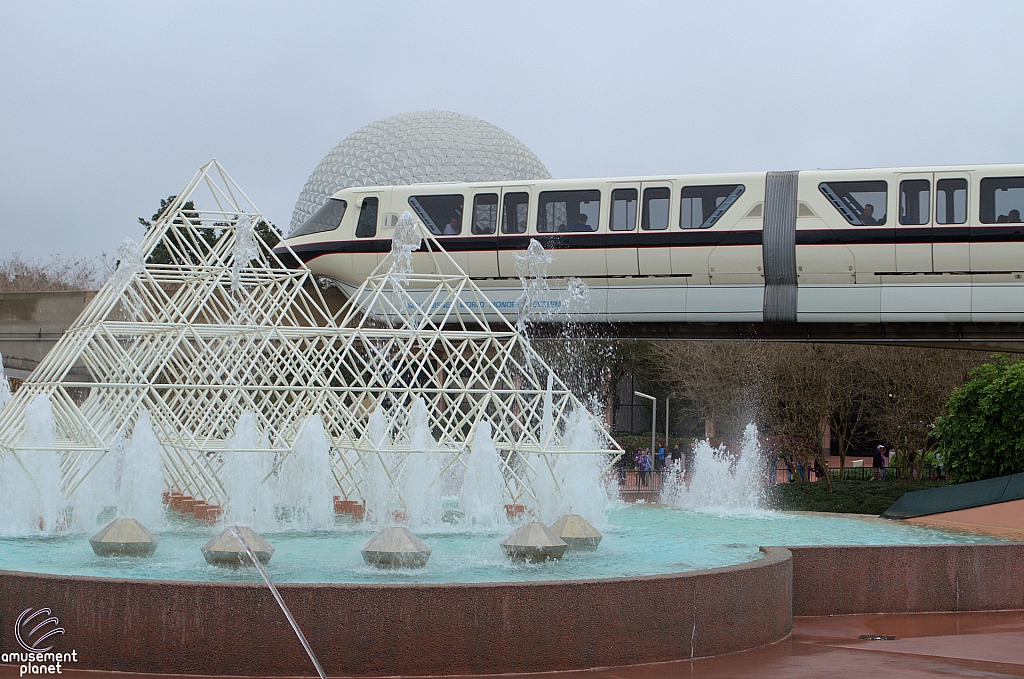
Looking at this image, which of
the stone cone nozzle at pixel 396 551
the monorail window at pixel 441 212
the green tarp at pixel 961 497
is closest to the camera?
the stone cone nozzle at pixel 396 551

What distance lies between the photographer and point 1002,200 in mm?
22500

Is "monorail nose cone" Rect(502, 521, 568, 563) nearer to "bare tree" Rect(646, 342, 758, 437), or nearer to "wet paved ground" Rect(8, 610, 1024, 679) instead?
"wet paved ground" Rect(8, 610, 1024, 679)

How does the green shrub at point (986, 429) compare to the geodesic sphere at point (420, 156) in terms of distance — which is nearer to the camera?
the green shrub at point (986, 429)

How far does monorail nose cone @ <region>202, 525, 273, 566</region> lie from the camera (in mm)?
11555

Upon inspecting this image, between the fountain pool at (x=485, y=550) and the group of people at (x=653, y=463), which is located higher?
the group of people at (x=653, y=463)

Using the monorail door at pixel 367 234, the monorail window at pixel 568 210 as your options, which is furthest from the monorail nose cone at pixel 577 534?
the monorail door at pixel 367 234

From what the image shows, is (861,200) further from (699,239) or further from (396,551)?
(396,551)

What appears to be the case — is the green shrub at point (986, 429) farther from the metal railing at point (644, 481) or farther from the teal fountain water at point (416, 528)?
the metal railing at point (644, 481)

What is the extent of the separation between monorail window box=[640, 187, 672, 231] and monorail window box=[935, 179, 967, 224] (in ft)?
18.5

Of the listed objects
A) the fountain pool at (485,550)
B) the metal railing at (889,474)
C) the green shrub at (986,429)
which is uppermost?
the green shrub at (986,429)

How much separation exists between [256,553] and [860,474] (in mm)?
31510

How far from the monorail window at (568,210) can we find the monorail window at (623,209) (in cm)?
37

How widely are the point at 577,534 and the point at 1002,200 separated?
13.8 metres

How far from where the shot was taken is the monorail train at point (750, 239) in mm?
22734
